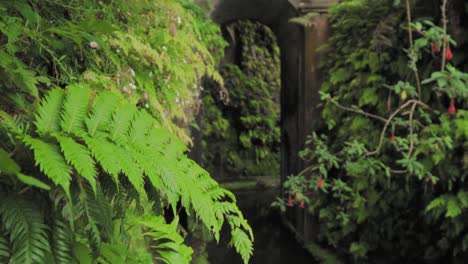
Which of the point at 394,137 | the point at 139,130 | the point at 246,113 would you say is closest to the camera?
the point at 139,130

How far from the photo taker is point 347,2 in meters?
7.02

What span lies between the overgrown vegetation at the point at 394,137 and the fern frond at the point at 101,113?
3.56m

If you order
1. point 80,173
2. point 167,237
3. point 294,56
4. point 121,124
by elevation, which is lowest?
point 167,237

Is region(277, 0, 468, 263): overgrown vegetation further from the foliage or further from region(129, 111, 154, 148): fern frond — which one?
the foliage

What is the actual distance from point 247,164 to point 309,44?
7551mm

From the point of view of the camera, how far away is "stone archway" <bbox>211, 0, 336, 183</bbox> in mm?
7879

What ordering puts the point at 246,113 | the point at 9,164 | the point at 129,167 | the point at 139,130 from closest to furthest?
1. the point at 9,164
2. the point at 129,167
3. the point at 139,130
4. the point at 246,113

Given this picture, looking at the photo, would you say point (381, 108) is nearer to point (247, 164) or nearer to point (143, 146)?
point (143, 146)

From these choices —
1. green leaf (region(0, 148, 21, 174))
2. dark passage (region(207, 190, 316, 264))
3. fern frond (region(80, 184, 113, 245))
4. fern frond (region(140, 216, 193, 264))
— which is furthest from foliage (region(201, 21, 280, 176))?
green leaf (region(0, 148, 21, 174))

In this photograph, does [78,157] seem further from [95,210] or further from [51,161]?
[95,210]

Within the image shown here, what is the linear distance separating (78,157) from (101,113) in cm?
29

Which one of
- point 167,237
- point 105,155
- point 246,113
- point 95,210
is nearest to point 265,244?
point 167,237

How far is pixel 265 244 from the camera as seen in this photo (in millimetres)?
8461

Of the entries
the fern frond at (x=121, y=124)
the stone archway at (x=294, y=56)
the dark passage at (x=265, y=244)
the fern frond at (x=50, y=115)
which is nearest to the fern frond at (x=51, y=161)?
the fern frond at (x=50, y=115)
